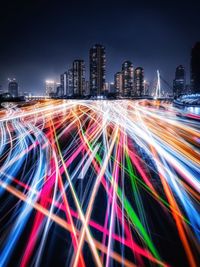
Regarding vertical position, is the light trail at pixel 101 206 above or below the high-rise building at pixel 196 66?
below

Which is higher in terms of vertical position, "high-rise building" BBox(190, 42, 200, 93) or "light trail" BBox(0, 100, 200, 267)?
"high-rise building" BBox(190, 42, 200, 93)

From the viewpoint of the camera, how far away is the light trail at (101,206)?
14.5 ft

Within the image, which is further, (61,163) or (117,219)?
(61,163)

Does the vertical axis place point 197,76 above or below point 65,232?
above

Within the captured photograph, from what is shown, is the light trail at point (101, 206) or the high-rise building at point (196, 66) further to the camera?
the high-rise building at point (196, 66)

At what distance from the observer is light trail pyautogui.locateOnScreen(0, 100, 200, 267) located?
14.5 ft

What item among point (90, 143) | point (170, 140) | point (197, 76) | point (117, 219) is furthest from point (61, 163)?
point (197, 76)

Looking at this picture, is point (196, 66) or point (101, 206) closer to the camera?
point (101, 206)

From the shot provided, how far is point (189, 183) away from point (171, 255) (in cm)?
345

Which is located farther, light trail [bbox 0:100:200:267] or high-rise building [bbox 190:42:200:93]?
high-rise building [bbox 190:42:200:93]

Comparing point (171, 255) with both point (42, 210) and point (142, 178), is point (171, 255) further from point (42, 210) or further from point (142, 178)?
point (142, 178)

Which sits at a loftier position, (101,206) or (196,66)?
(196,66)

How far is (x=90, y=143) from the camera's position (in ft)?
45.0

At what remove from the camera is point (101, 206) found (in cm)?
623
